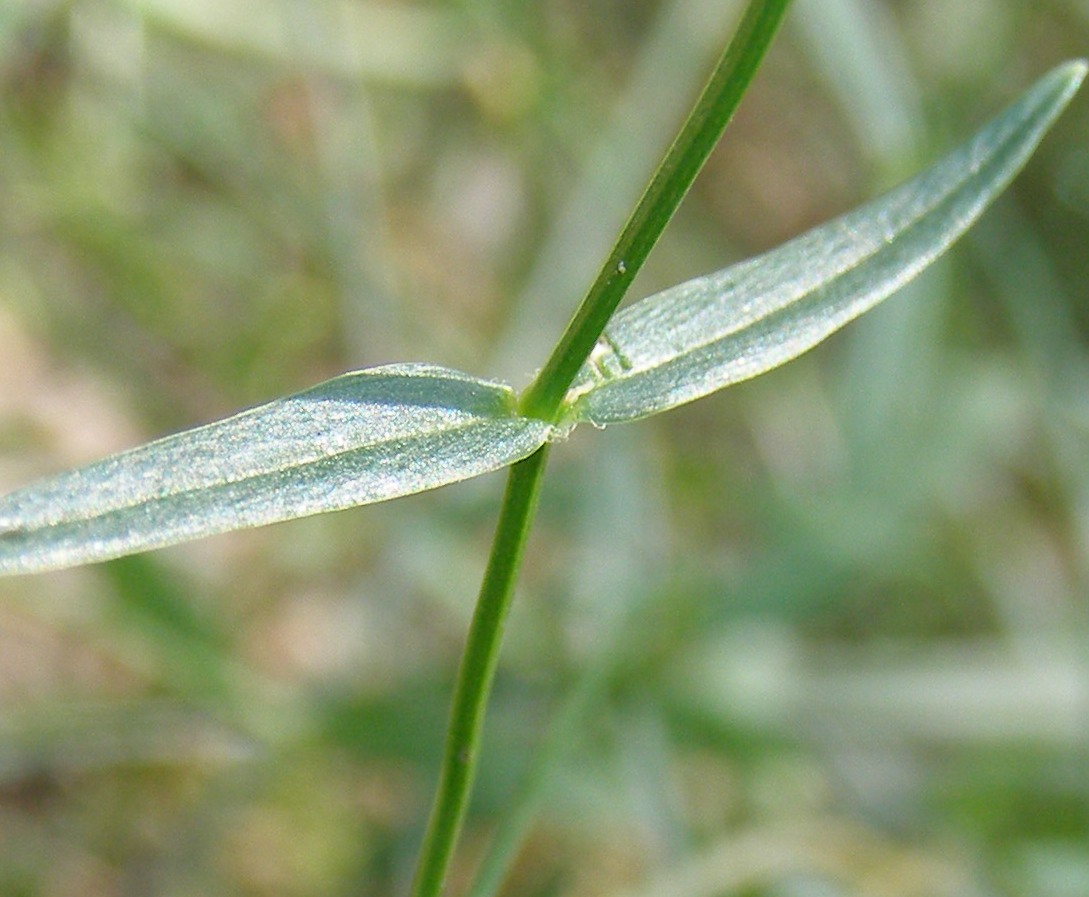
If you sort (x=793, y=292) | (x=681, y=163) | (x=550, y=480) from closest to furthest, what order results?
1. (x=681, y=163)
2. (x=793, y=292)
3. (x=550, y=480)

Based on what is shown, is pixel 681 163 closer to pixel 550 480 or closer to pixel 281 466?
pixel 281 466


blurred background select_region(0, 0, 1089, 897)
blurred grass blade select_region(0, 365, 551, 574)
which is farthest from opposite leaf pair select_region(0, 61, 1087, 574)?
blurred background select_region(0, 0, 1089, 897)

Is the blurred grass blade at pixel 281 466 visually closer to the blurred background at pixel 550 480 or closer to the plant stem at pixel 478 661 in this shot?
the plant stem at pixel 478 661

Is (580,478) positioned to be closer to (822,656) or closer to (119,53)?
(822,656)

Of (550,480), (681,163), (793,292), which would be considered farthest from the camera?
(550,480)

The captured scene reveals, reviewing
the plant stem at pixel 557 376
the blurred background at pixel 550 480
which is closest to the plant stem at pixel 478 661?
the plant stem at pixel 557 376

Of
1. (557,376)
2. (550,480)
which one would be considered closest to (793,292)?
(557,376)
